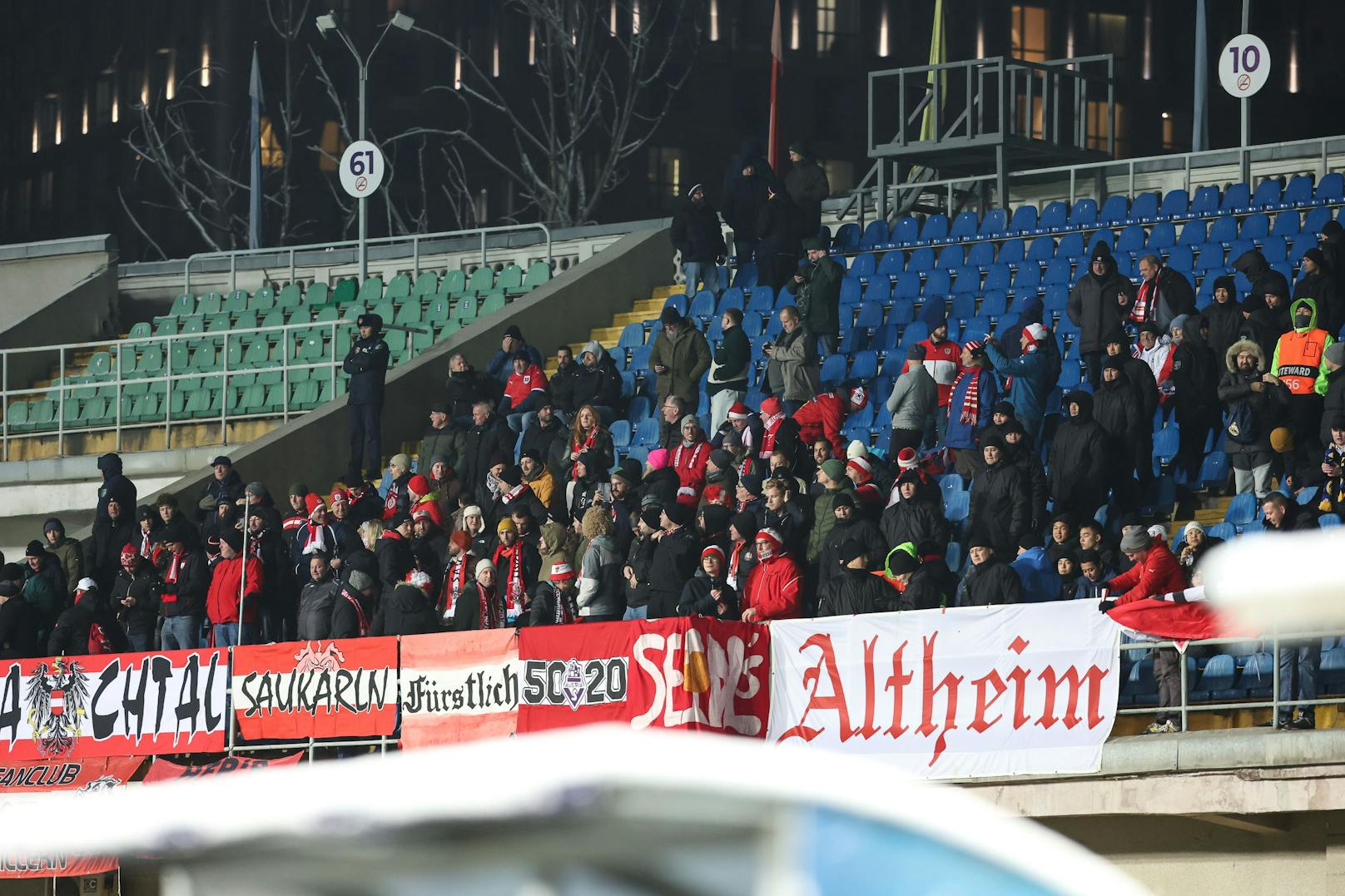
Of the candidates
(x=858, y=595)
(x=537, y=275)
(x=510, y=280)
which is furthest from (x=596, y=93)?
(x=858, y=595)

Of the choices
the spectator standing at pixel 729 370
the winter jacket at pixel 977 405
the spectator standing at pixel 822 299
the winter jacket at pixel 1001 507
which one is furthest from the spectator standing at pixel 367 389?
the winter jacket at pixel 1001 507

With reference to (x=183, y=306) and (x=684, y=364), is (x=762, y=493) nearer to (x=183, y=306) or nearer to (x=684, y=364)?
(x=684, y=364)

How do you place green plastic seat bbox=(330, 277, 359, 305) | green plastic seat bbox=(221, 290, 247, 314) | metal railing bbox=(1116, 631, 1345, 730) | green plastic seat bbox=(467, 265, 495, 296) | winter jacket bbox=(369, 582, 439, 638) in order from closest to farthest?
metal railing bbox=(1116, 631, 1345, 730)
winter jacket bbox=(369, 582, 439, 638)
green plastic seat bbox=(467, 265, 495, 296)
green plastic seat bbox=(330, 277, 359, 305)
green plastic seat bbox=(221, 290, 247, 314)

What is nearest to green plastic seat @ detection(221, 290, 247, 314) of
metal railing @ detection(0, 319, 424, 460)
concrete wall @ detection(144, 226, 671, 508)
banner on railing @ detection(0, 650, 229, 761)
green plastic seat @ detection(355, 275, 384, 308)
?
metal railing @ detection(0, 319, 424, 460)

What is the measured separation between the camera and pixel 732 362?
65.4 ft

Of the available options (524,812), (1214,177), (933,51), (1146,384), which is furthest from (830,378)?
(524,812)

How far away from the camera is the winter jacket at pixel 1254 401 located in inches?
628

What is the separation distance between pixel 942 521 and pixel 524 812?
1342cm

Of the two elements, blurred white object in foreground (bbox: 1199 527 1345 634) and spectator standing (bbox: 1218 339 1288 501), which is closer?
blurred white object in foreground (bbox: 1199 527 1345 634)

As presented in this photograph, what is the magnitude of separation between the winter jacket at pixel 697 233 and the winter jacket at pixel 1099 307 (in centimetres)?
509

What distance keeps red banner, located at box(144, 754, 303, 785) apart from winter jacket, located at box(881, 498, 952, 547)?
14.7 feet

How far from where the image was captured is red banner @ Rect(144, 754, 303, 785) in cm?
1655

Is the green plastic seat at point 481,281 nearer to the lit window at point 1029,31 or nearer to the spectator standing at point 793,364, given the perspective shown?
the spectator standing at point 793,364

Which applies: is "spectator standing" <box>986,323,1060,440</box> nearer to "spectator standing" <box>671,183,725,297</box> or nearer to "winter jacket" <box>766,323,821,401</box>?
"winter jacket" <box>766,323,821,401</box>
